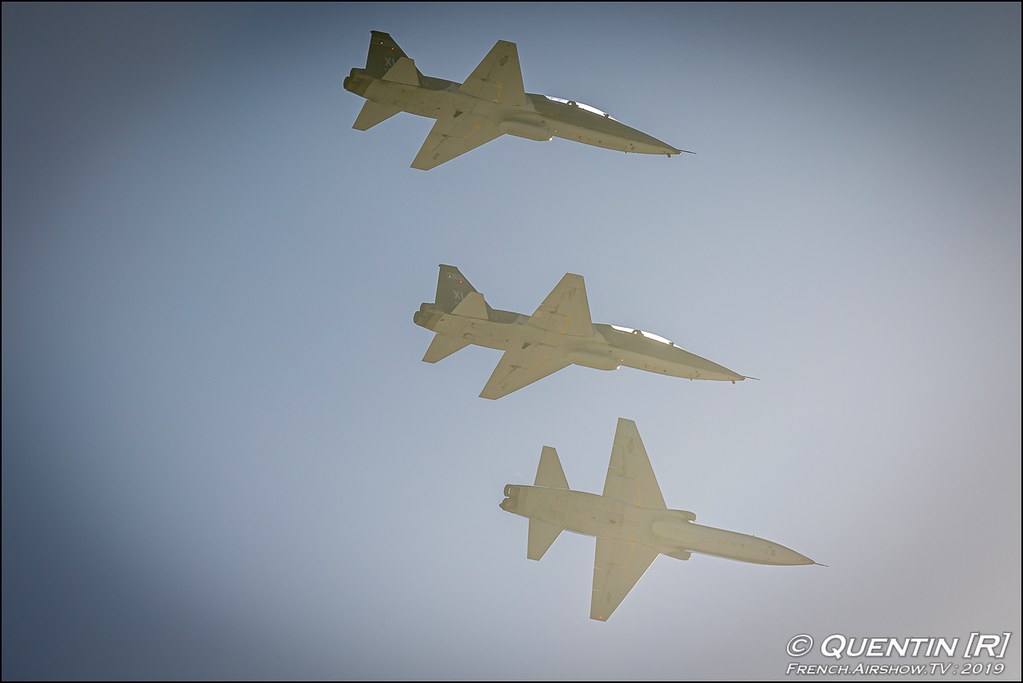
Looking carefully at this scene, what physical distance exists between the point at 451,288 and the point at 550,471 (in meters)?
7.11

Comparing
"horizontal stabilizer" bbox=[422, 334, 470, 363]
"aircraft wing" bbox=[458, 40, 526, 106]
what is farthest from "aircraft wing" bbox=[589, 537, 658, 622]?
"aircraft wing" bbox=[458, 40, 526, 106]

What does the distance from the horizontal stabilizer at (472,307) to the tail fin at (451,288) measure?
876 millimetres

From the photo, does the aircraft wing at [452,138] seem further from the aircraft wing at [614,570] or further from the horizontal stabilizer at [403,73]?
the aircraft wing at [614,570]

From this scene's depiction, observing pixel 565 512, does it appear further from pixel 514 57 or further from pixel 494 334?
pixel 514 57

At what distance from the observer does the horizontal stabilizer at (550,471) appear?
30938 mm

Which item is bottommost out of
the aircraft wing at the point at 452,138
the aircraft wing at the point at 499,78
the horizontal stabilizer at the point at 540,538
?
the horizontal stabilizer at the point at 540,538

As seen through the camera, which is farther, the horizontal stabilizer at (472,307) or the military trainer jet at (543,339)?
the military trainer jet at (543,339)

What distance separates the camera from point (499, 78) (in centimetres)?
2769

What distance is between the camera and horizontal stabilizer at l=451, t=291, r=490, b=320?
1117 inches

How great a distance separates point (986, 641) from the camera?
28516mm

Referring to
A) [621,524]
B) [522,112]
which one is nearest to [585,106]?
[522,112]

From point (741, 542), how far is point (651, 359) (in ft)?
22.2

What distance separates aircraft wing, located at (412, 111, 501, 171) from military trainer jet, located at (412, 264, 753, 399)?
11.5 feet

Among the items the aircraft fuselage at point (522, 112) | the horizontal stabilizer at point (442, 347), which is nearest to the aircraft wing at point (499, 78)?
the aircraft fuselage at point (522, 112)
